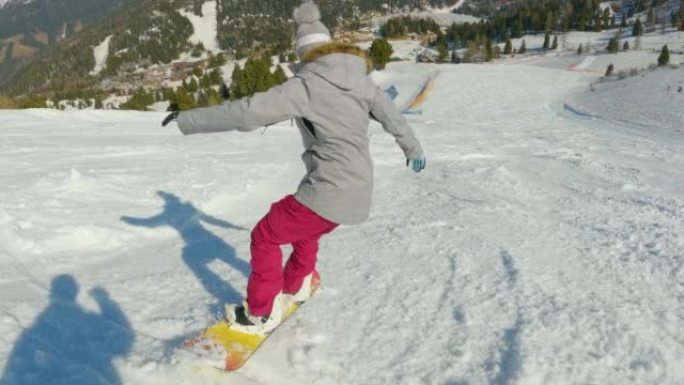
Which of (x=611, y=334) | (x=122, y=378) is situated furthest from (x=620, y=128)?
(x=122, y=378)

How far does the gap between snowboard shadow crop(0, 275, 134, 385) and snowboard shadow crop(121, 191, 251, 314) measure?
0.81 meters

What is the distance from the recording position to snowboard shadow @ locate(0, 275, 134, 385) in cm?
295

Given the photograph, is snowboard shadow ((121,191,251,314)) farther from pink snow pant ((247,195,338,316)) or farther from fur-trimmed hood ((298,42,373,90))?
fur-trimmed hood ((298,42,373,90))

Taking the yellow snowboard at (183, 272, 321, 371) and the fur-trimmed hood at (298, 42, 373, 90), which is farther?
the yellow snowboard at (183, 272, 321, 371)

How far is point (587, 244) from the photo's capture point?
509 cm

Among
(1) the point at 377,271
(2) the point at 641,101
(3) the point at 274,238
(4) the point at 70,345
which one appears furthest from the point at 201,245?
(2) the point at 641,101

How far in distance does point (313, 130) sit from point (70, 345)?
2.24 m

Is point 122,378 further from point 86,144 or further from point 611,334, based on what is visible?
point 86,144

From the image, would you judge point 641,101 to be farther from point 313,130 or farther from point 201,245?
point 313,130

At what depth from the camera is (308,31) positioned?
128 inches

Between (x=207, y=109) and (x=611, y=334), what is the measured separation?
3165 millimetres

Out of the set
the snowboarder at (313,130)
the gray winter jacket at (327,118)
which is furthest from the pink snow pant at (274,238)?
the gray winter jacket at (327,118)

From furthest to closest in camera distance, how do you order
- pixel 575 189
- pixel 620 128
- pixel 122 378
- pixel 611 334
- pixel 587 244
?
pixel 620 128 → pixel 575 189 → pixel 587 244 → pixel 611 334 → pixel 122 378

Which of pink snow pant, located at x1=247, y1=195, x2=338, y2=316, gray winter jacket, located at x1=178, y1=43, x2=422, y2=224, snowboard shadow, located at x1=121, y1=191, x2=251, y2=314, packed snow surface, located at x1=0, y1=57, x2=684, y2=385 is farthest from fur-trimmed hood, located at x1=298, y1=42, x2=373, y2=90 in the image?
snowboard shadow, located at x1=121, y1=191, x2=251, y2=314
